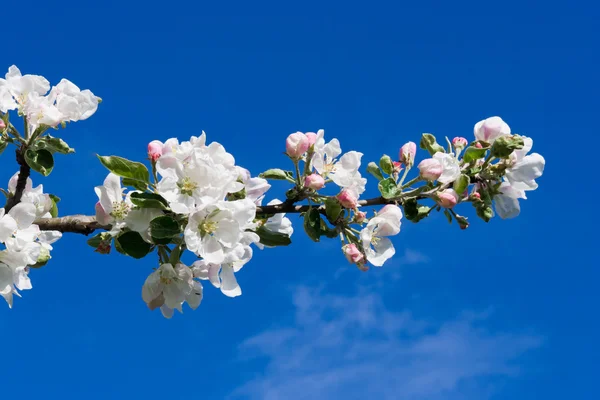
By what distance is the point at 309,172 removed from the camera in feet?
10.1

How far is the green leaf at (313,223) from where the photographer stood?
2973mm

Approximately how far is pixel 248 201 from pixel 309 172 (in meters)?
0.42

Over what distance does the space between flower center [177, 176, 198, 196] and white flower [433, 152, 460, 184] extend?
3.50 feet

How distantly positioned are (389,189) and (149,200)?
1018 millimetres

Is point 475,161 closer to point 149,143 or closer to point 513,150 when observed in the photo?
point 513,150

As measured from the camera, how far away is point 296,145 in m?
3.05

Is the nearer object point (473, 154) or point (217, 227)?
point (217, 227)

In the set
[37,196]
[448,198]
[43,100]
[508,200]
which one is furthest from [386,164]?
[37,196]

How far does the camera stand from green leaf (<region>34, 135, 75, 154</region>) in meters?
3.13

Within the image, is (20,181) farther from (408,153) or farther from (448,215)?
(448,215)

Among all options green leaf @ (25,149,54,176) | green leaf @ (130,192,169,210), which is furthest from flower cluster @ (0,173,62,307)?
green leaf @ (130,192,169,210)

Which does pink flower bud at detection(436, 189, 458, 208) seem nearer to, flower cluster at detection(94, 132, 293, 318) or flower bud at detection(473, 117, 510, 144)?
flower bud at detection(473, 117, 510, 144)

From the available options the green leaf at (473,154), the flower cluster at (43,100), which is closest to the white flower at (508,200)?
the green leaf at (473,154)

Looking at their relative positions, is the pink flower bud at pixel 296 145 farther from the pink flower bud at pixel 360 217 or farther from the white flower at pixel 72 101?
the white flower at pixel 72 101
